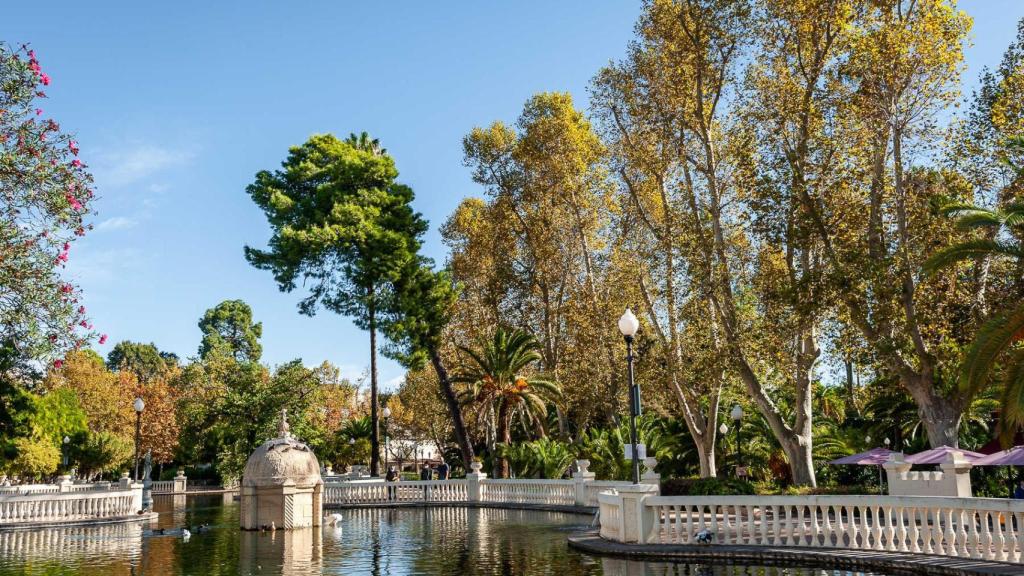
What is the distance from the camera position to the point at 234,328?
10888cm

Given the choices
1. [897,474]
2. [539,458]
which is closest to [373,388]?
[539,458]

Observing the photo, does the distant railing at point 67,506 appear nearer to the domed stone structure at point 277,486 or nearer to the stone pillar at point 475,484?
the domed stone structure at point 277,486

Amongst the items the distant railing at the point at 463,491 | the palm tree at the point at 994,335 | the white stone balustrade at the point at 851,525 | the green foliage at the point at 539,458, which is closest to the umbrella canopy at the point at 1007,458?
the palm tree at the point at 994,335

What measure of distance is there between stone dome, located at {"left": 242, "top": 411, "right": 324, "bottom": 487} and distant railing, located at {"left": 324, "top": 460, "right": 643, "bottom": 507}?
10.1 metres

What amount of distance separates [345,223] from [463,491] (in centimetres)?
1327

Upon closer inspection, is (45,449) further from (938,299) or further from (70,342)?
(938,299)

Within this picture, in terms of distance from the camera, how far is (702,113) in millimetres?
24031

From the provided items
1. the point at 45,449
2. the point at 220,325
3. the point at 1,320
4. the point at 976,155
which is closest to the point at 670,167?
the point at 976,155

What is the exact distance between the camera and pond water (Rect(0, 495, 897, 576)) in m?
13.6

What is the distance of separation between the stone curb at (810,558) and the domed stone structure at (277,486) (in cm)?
877

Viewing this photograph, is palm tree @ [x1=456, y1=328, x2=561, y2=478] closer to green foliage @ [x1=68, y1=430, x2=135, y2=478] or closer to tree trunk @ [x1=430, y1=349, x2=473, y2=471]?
tree trunk @ [x1=430, y1=349, x2=473, y2=471]

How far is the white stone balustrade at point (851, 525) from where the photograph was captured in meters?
11.6

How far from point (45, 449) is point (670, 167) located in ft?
127

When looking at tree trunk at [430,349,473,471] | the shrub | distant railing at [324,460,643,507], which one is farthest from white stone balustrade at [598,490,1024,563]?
tree trunk at [430,349,473,471]
